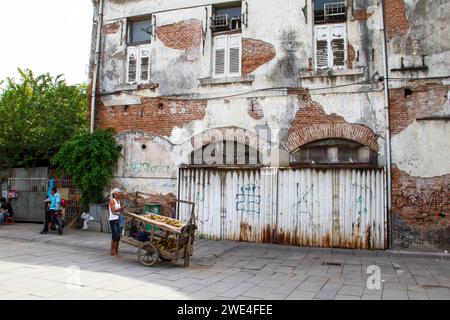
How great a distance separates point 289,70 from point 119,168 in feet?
21.2

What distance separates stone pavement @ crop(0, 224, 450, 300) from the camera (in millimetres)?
6012

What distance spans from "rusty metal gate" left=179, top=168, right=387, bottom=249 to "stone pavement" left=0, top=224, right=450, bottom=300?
1.53 feet

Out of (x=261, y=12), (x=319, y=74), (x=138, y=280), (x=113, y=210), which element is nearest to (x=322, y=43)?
(x=319, y=74)

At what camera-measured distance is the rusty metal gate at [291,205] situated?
10.2 meters

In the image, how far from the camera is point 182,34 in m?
12.5

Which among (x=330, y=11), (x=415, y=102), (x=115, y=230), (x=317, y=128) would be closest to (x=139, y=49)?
(x=330, y=11)

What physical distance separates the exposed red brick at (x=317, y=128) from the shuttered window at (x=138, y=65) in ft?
16.9

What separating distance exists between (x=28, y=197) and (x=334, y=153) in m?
11.7

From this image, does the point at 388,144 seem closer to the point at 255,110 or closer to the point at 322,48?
the point at 322,48

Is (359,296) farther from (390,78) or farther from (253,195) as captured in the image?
(390,78)

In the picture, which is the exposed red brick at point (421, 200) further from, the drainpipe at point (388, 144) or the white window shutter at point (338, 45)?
the white window shutter at point (338, 45)

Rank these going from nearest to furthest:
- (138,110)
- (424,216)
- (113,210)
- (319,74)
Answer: (113,210) < (424,216) < (319,74) < (138,110)

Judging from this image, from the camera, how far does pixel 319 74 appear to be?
10.9 m

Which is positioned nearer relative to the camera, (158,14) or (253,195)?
(253,195)
